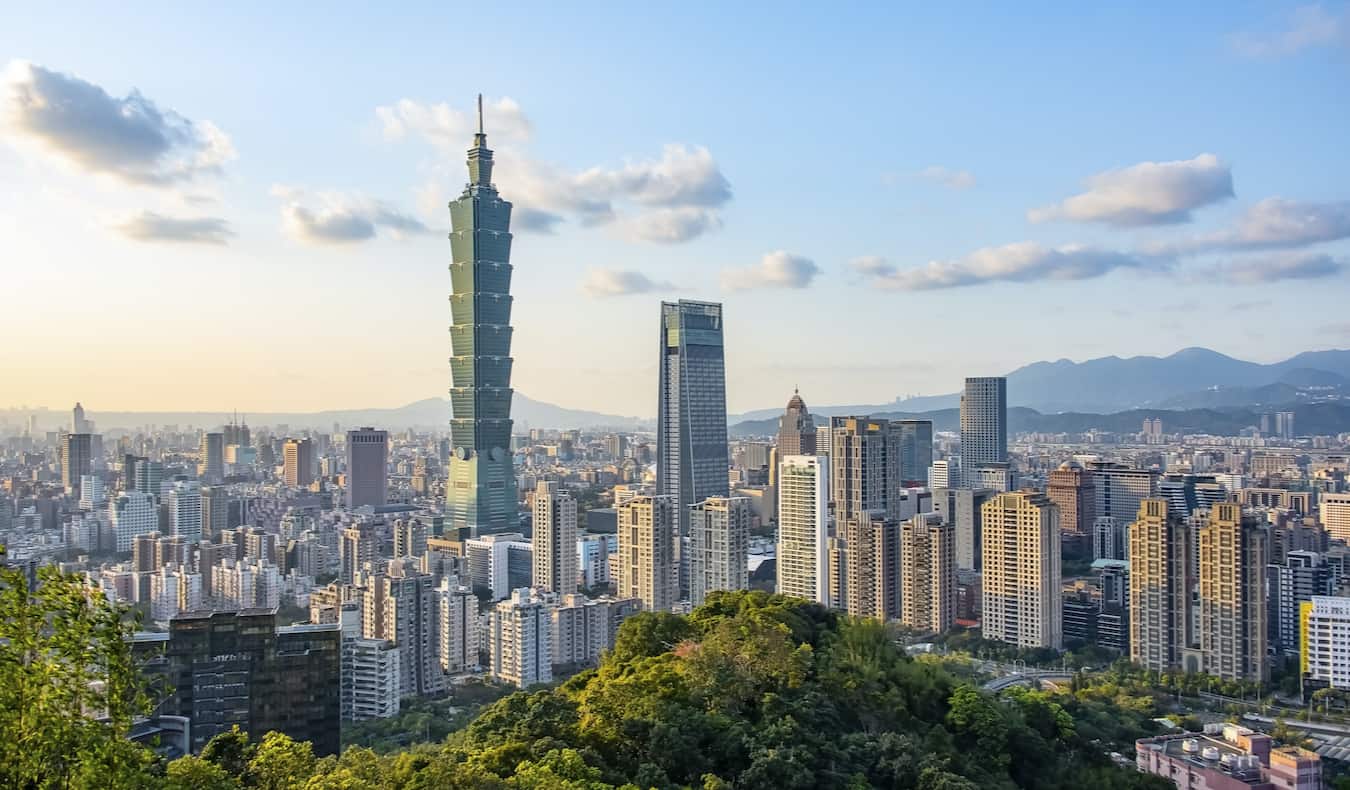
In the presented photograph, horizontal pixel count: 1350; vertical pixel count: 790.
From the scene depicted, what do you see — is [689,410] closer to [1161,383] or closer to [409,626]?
[409,626]

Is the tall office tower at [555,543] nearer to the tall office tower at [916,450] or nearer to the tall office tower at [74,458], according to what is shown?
the tall office tower at [74,458]

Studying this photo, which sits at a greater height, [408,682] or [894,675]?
[894,675]

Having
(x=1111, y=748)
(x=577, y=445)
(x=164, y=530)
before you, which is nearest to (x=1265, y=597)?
(x=1111, y=748)

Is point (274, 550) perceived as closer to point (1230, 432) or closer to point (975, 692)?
point (975, 692)

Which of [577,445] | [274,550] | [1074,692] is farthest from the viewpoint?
[577,445]

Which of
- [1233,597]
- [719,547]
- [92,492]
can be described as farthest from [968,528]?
[92,492]

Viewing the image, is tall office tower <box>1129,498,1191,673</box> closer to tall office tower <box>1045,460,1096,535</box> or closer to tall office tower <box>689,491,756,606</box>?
tall office tower <box>689,491,756,606</box>
